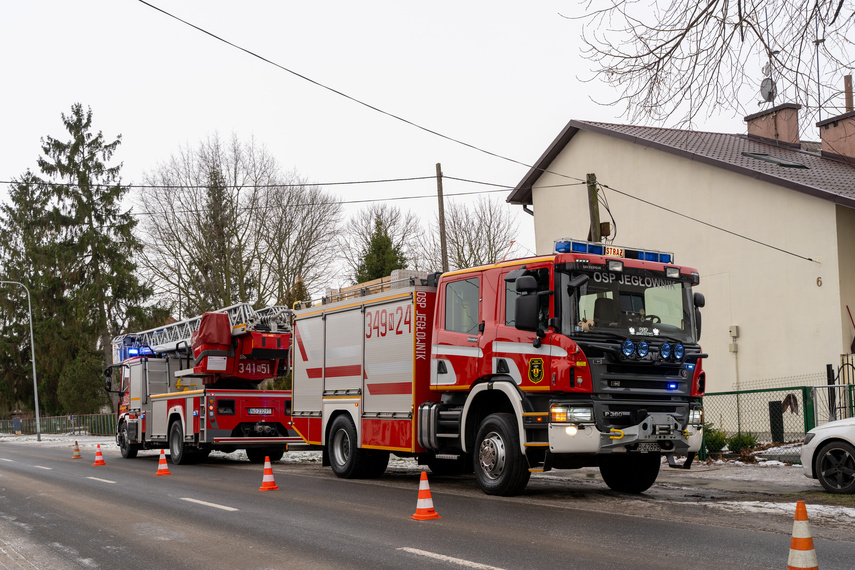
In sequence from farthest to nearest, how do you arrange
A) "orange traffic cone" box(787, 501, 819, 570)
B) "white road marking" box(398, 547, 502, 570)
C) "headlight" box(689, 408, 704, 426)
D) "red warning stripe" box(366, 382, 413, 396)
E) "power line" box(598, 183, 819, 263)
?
1. "power line" box(598, 183, 819, 263)
2. "red warning stripe" box(366, 382, 413, 396)
3. "headlight" box(689, 408, 704, 426)
4. "white road marking" box(398, 547, 502, 570)
5. "orange traffic cone" box(787, 501, 819, 570)

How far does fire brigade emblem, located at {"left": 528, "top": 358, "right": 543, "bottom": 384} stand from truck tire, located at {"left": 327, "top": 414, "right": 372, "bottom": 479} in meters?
4.58

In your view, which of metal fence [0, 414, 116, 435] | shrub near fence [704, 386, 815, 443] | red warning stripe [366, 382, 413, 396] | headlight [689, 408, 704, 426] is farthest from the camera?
metal fence [0, 414, 116, 435]

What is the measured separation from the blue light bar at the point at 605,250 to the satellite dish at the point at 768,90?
2.81m

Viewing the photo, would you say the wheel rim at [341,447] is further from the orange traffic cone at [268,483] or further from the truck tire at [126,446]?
the truck tire at [126,446]

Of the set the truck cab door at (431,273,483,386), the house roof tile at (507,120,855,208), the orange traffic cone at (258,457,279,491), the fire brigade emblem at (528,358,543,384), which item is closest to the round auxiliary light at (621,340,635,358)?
the fire brigade emblem at (528,358,543,384)

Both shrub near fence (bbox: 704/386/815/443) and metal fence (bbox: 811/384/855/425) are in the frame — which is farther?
shrub near fence (bbox: 704/386/815/443)

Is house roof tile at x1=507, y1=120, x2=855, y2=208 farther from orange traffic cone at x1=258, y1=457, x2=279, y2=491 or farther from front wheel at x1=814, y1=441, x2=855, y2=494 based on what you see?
orange traffic cone at x1=258, y1=457, x2=279, y2=491

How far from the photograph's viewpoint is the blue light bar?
1049 centimetres

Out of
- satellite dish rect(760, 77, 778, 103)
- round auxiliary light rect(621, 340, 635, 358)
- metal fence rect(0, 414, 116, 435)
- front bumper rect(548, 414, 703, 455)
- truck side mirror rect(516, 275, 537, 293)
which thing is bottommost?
metal fence rect(0, 414, 116, 435)

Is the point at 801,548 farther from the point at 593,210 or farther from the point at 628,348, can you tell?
the point at 593,210

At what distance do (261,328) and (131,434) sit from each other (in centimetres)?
551

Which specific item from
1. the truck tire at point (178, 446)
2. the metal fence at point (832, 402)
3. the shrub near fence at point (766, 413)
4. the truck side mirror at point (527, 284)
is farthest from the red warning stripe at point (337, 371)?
the metal fence at point (832, 402)

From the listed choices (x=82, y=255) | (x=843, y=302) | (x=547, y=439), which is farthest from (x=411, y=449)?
(x=82, y=255)

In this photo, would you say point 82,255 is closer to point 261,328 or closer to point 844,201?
point 261,328
